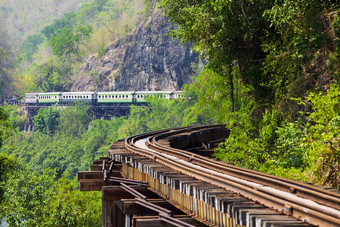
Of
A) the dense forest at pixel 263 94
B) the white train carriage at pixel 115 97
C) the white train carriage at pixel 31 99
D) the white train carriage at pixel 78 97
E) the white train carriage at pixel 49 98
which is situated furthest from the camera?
the white train carriage at pixel 31 99

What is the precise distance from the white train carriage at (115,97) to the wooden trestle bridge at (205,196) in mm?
61399

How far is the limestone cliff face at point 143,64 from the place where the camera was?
233ft

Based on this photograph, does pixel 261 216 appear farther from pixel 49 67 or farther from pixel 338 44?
pixel 49 67

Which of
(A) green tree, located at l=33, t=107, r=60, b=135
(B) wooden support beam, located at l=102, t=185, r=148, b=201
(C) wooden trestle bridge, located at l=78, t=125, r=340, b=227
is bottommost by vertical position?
(A) green tree, located at l=33, t=107, r=60, b=135

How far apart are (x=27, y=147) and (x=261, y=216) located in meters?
77.7

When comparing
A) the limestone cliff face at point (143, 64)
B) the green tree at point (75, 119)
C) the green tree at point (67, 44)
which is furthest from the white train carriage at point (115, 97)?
the green tree at point (67, 44)

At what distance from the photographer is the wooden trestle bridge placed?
4.39 meters

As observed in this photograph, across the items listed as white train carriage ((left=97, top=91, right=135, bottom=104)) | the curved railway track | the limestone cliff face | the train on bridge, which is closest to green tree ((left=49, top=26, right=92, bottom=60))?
the limestone cliff face

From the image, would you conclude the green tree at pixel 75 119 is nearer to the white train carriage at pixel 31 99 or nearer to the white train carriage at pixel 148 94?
the white train carriage at pixel 31 99

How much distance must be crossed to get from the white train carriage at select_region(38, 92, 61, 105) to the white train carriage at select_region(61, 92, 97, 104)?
1.18m

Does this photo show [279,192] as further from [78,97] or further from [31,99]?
[31,99]

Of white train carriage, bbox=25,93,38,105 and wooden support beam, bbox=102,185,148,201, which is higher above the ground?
white train carriage, bbox=25,93,38,105

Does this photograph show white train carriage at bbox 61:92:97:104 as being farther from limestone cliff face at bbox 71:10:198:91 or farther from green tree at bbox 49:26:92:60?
green tree at bbox 49:26:92:60

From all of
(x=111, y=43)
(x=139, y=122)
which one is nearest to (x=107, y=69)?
(x=111, y=43)
